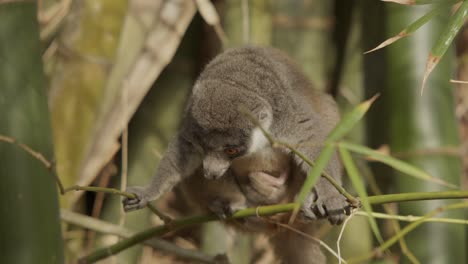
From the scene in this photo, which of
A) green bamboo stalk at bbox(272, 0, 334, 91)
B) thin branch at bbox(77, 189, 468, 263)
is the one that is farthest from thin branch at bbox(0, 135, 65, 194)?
green bamboo stalk at bbox(272, 0, 334, 91)

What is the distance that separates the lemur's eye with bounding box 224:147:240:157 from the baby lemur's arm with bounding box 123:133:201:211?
166 mm

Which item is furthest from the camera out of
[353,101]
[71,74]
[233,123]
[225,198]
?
[353,101]

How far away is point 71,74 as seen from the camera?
300cm

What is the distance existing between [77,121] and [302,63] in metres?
1.03

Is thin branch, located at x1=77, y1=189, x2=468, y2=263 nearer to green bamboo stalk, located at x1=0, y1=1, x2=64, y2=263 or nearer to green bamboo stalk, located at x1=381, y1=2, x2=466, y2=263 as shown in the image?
green bamboo stalk, located at x1=0, y1=1, x2=64, y2=263

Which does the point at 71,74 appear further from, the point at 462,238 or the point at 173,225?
the point at 462,238

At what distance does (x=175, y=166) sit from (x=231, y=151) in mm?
257

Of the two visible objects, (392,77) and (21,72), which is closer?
(21,72)

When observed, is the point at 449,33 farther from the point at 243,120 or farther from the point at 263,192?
the point at 263,192

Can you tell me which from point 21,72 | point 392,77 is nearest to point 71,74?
point 21,72

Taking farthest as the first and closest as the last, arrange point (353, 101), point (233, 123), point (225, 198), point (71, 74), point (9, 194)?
point (353, 101) → point (71, 74) → point (225, 198) → point (233, 123) → point (9, 194)

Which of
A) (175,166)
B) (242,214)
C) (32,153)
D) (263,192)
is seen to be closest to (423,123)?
(263,192)

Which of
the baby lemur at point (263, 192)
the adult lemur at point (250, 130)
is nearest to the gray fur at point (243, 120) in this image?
the adult lemur at point (250, 130)

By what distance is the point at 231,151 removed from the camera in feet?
7.80
